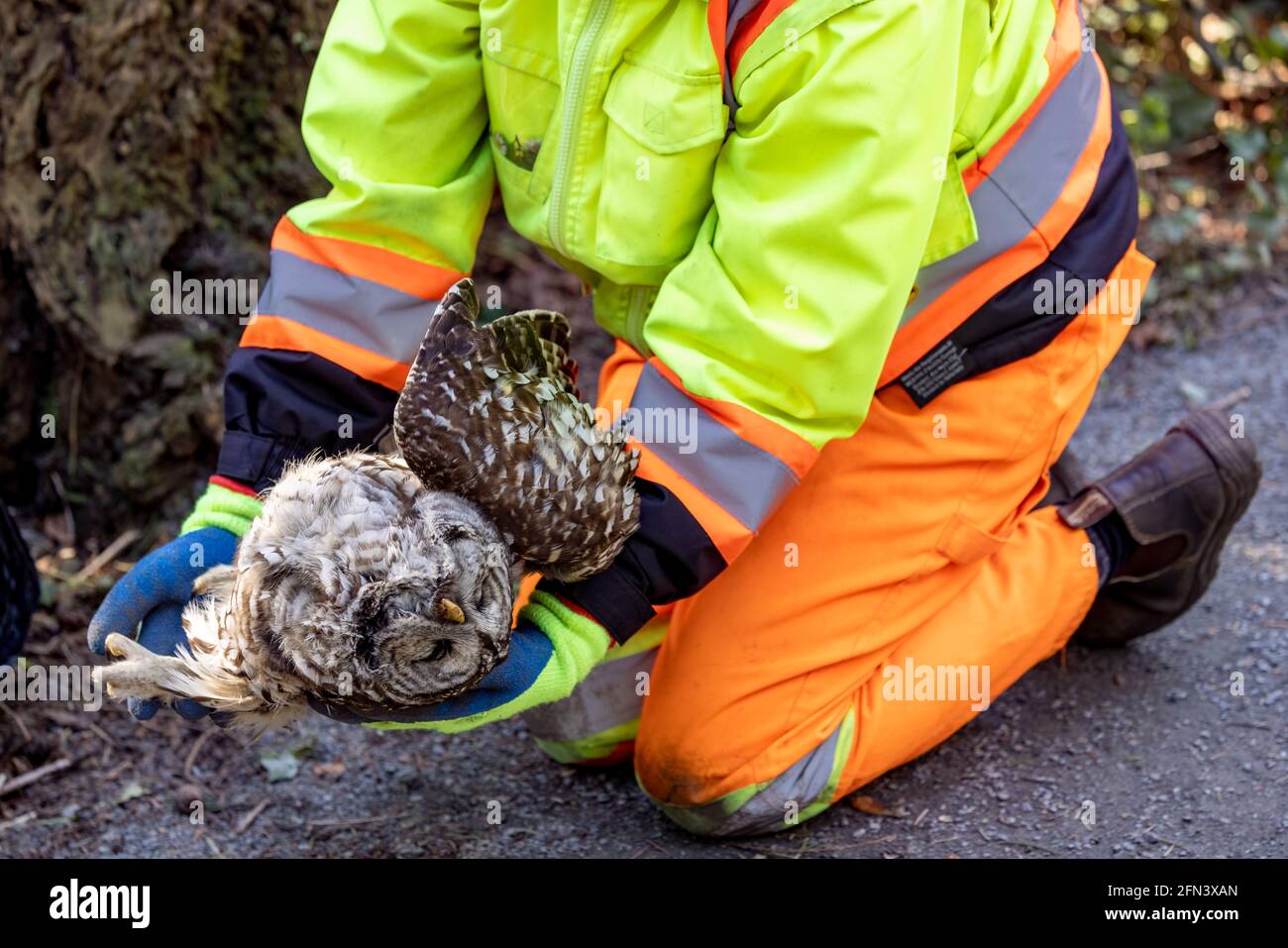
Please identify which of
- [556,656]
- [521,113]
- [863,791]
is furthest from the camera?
[863,791]

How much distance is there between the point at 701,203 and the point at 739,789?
126cm

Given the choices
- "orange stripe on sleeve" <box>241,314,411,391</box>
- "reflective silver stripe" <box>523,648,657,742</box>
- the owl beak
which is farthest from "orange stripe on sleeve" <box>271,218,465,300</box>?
"reflective silver stripe" <box>523,648,657,742</box>

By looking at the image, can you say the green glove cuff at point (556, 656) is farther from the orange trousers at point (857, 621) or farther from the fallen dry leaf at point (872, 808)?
the fallen dry leaf at point (872, 808)

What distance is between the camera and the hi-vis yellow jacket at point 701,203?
7.50 ft

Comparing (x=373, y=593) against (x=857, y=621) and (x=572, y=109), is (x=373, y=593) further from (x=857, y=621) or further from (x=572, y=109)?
(x=857, y=621)

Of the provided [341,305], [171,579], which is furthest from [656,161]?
[171,579]

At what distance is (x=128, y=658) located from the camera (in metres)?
2.41

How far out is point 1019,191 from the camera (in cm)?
270

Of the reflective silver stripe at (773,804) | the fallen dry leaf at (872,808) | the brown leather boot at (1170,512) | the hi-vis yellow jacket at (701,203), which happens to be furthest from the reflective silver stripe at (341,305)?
the brown leather boot at (1170,512)

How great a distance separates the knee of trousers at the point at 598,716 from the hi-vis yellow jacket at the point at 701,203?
61 centimetres

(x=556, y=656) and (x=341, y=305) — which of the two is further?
(x=341, y=305)

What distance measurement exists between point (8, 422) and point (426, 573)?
7.00ft

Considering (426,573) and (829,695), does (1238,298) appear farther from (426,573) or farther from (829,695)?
(426,573)

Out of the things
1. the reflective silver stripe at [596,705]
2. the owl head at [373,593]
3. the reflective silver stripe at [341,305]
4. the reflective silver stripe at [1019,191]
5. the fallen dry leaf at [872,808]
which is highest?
the reflective silver stripe at [1019,191]
